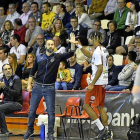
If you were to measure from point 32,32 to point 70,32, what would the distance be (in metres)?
1.89

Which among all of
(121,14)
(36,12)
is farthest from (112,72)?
(36,12)

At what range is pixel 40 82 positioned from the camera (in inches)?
401

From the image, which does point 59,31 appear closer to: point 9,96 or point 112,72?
point 112,72

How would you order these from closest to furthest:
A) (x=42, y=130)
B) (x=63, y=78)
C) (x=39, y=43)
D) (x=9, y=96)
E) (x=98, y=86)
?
(x=98, y=86) < (x=42, y=130) < (x=9, y=96) < (x=63, y=78) < (x=39, y=43)

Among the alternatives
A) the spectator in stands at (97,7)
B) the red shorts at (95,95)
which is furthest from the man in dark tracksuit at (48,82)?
the spectator in stands at (97,7)

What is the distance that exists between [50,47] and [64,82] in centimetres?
262

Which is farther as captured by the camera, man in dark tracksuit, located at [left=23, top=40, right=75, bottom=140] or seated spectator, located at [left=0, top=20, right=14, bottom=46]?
seated spectator, located at [left=0, top=20, right=14, bottom=46]

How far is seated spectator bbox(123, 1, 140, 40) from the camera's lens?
14422mm

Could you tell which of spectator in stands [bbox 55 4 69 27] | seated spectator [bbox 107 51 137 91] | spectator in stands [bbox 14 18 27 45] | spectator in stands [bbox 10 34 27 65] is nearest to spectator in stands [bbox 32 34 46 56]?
spectator in stands [bbox 10 34 27 65]

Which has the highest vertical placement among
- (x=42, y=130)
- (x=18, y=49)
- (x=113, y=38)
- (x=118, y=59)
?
(x=113, y=38)

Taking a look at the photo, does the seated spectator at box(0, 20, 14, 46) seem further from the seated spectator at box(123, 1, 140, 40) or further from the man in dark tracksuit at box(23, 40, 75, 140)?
the man in dark tracksuit at box(23, 40, 75, 140)

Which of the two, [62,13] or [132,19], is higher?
[62,13]

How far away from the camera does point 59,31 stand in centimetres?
1536

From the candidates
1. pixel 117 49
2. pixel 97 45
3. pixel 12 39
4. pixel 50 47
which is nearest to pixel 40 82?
pixel 50 47
